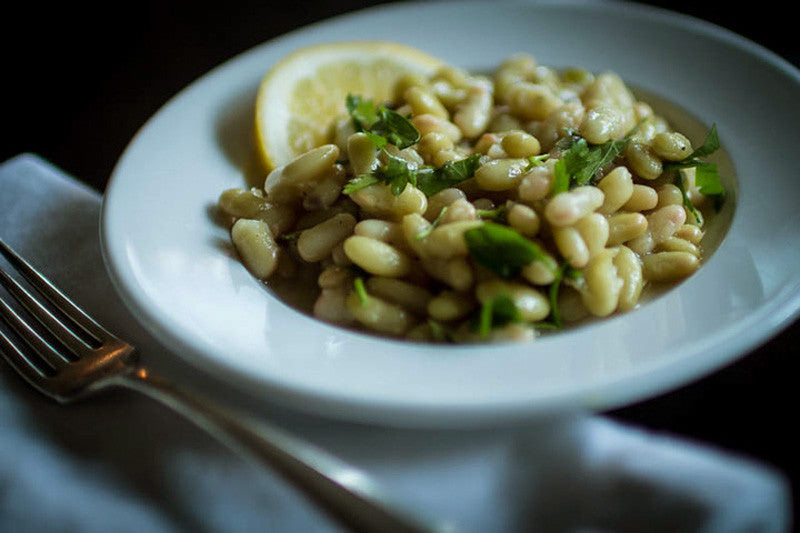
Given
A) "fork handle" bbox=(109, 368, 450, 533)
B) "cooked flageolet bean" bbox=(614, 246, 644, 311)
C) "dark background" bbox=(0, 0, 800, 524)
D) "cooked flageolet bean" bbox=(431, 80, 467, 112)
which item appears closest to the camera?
"fork handle" bbox=(109, 368, 450, 533)

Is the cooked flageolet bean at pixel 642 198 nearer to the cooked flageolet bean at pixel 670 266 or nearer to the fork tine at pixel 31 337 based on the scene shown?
the cooked flageolet bean at pixel 670 266

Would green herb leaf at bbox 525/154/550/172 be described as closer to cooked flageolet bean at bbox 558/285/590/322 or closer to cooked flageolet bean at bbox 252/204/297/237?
cooked flageolet bean at bbox 558/285/590/322

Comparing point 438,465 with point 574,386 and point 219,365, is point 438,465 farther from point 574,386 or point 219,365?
point 219,365

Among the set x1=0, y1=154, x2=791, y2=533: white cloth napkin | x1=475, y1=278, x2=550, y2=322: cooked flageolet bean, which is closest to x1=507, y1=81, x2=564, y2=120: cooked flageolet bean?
x1=475, y1=278, x2=550, y2=322: cooked flageolet bean

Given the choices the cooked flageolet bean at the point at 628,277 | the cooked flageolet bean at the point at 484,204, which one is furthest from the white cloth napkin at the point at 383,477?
the cooked flageolet bean at the point at 484,204

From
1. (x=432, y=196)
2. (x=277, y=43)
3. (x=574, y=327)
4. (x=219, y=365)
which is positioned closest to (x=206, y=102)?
(x=277, y=43)

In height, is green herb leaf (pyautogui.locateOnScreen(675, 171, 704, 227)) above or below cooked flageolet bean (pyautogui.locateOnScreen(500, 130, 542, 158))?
below

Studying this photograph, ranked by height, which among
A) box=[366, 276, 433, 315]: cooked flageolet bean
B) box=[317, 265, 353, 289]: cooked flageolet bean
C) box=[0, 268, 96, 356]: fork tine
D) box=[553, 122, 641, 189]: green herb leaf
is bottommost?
box=[0, 268, 96, 356]: fork tine

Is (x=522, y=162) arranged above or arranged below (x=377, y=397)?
above
